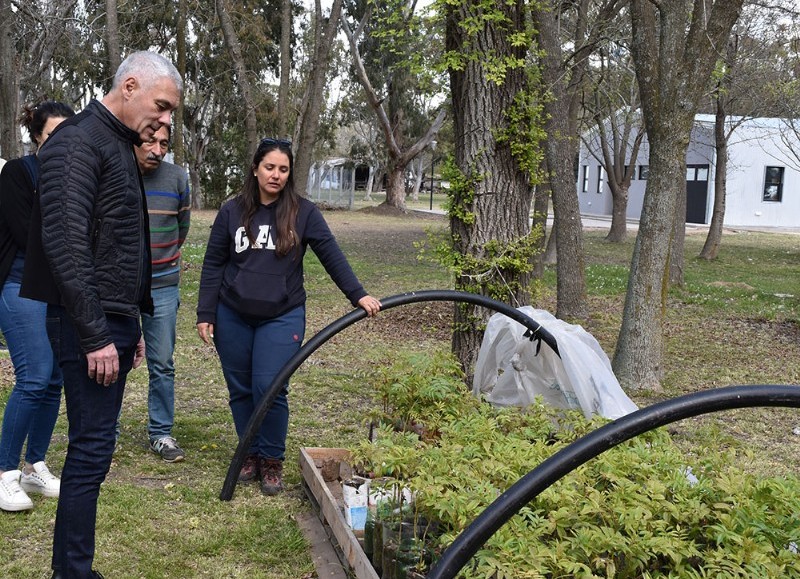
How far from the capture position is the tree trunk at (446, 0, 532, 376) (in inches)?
240

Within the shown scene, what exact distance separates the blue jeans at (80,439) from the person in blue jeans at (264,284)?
1293 mm

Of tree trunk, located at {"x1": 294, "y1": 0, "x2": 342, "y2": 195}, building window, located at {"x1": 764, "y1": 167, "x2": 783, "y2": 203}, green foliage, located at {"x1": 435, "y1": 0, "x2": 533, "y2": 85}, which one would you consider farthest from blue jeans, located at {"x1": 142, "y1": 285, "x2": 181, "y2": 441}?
building window, located at {"x1": 764, "y1": 167, "x2": 783, "y2": 203}

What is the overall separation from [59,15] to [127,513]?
55.3 ft

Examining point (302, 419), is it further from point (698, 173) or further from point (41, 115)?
point (698, 173)

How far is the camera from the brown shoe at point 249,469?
4.86 m

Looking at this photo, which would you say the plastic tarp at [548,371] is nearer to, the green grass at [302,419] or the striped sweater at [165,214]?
the green grass at [302,419]

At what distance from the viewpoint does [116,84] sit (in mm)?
3217

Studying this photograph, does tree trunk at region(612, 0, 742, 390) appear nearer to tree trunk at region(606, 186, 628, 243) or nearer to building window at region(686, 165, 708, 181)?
tree trunk at region(606, 186, 628, 243)

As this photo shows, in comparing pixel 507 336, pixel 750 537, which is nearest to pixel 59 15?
pixel 507 336

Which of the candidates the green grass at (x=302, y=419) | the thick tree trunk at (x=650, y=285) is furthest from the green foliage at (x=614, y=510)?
the thick tree trunk at (x=650, y=285)

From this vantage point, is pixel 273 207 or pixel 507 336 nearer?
pixel 273 207

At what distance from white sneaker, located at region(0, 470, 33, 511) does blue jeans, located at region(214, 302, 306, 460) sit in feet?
3.52

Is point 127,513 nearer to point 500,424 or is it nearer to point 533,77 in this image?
point 500,424

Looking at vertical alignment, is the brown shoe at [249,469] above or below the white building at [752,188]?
below
